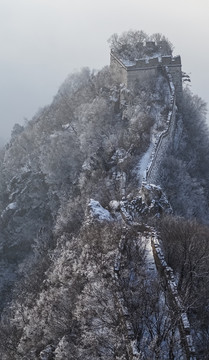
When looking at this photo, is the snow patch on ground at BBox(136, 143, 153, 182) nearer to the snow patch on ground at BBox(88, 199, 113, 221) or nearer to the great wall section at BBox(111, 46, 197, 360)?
the great wall section at BBox(111, 46, 197, 360)

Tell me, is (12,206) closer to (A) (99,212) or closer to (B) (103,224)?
(A) (99,212)


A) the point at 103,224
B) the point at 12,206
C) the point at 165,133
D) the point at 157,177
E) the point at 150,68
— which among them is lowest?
the point at 103,224

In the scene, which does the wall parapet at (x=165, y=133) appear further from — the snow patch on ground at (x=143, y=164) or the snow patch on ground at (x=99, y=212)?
the snow patch on ground at (x=99, y=212)

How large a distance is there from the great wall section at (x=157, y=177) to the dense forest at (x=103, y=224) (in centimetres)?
21

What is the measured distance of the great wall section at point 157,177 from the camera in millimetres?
17547

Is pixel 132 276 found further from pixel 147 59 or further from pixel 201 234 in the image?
pixel 147 59

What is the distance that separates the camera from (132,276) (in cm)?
2275

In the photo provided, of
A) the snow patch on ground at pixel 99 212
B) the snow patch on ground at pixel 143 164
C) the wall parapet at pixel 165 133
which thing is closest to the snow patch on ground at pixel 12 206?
the wall parapet at pixel 165 133

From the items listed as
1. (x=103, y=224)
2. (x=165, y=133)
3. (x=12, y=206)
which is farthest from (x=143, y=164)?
(x=12, y=206)

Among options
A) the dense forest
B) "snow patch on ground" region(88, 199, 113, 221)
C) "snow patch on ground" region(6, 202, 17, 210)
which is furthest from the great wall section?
"snow patch on ground" region(6, 202, 17, 210)

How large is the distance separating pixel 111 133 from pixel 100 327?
3470cm

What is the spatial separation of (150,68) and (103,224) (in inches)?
1160

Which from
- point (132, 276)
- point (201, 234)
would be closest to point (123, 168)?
point (201, 234)

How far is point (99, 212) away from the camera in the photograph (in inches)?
1324
